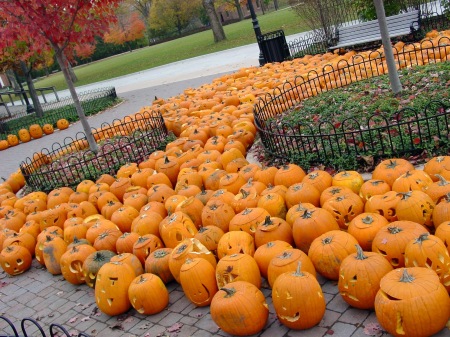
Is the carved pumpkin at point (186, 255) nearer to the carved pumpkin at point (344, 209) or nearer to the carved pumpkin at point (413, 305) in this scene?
the carved pumpkin at point (344, 209)

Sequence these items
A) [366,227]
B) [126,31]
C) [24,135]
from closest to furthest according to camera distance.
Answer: [366,227] → [24,135] → [126,31]

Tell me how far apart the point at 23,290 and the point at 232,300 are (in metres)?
3.50

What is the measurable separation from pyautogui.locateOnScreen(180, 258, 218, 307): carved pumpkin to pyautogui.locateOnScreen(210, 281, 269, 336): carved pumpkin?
49cm

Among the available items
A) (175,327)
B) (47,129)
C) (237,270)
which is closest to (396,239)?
(237,270)

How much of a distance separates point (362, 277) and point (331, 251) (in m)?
0.48

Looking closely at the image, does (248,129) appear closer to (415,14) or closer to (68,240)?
(68,240)

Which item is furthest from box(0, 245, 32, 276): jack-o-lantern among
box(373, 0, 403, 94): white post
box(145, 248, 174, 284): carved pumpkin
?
box(373, 0, 403, 94): white post

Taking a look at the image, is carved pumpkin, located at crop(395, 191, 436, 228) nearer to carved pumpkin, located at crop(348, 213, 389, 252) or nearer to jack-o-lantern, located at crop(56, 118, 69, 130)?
carved pumpkin, located at crop(348, 213, 389, 252)

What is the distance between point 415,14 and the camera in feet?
45.1

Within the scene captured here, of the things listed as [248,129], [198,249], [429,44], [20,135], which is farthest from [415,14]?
[20,135]

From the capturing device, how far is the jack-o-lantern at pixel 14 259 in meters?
6.43

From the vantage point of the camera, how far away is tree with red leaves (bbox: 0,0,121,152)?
9.26 meters

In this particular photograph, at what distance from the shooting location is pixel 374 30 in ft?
47.6

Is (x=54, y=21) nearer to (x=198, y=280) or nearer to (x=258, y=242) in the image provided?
(x=258, y=242)
